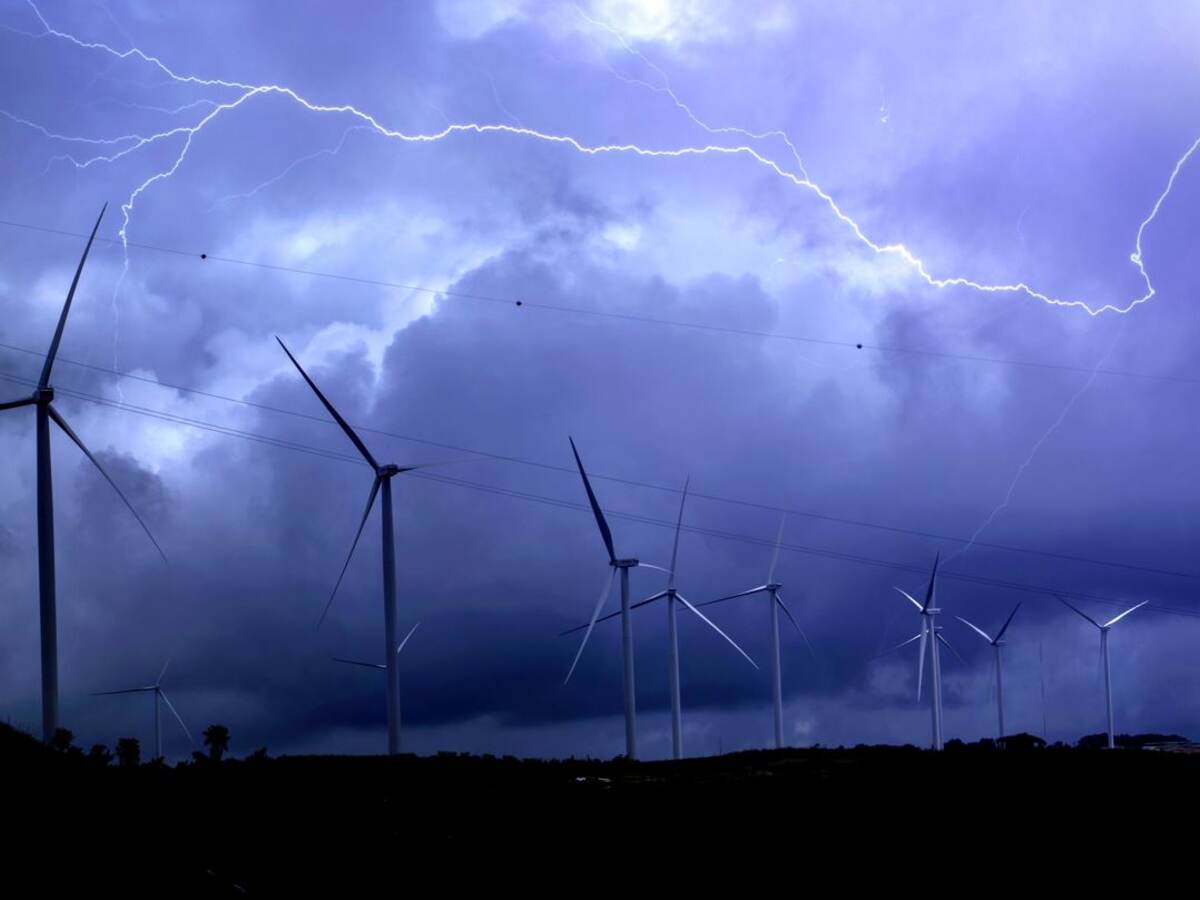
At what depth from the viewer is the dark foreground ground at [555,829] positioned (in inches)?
1874

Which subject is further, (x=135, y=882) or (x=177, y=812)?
(x=177, y=812)

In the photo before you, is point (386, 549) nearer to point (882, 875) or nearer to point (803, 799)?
point (803, 799)

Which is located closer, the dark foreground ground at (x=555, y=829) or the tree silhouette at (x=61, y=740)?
the dark foreground ground at (x=555, y=829)

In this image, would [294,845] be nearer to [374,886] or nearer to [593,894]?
[374,886]

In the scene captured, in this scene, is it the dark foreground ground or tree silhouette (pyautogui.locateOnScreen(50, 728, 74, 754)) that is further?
tree silhouette (pyautogui.locateOnScreen(50, 728, 74, 754))

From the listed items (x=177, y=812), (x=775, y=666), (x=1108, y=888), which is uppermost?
(x=775, y=666)

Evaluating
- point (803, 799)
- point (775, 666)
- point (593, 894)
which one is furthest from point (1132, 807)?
point (775, 666)

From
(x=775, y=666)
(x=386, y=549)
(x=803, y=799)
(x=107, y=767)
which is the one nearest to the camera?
(x=107, y=767)

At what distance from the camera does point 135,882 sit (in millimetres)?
43281

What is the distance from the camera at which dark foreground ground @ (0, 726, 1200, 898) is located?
1874 inches

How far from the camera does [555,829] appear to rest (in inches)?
2345

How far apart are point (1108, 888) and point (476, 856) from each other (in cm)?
2410

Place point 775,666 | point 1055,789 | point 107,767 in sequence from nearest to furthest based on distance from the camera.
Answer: point 107,767 < point 1055,789 < point 775,666

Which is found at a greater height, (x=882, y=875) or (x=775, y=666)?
(x=775, y=666)
